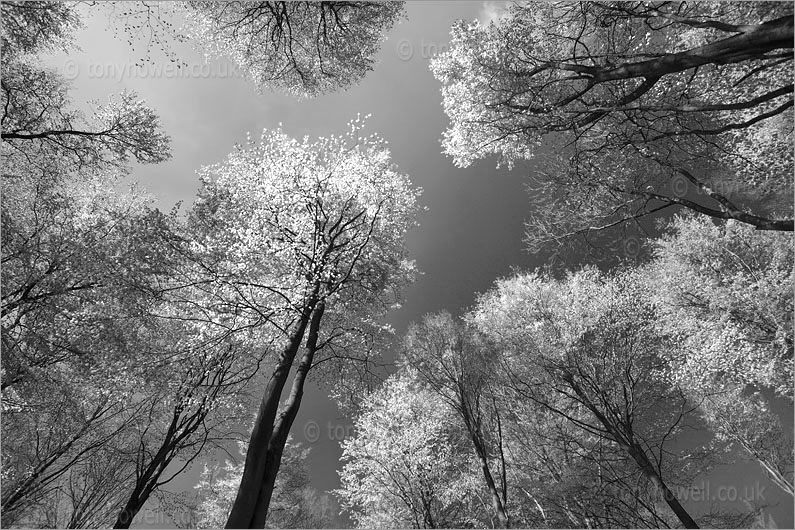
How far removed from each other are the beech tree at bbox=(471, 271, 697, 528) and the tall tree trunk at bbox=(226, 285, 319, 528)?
231 inches

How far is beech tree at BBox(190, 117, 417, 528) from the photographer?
230 inches

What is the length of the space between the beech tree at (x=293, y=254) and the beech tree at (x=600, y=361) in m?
5.12

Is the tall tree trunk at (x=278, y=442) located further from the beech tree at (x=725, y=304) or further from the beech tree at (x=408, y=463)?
the beech tree at (x=725, y=304)

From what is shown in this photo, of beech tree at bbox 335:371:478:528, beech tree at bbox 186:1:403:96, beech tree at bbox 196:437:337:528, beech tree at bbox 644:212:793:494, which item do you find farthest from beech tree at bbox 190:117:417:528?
beech tree at bbox 196:437:337:528

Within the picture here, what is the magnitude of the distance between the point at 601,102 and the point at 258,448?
761 cm

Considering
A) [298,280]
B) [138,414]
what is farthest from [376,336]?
[138,414]

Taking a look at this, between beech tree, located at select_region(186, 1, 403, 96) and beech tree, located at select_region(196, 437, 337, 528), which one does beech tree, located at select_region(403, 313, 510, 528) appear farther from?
beech tree, located at select_region(196, 437, 337, 528)

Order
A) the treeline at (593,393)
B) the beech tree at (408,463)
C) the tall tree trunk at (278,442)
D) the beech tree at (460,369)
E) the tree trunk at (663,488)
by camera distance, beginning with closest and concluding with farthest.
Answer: the tall tree trunk at (278,442), the tree trunk at (663,488), the treeline at (593,393), the beech tree at (460,369), the beech tree at (408,463)

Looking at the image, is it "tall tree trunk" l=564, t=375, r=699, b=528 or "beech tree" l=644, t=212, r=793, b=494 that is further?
"beech tree" l=644, t=212, r=793, b=494

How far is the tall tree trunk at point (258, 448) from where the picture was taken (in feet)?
15.8

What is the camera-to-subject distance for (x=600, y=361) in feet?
33.8

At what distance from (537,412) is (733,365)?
22.1 feet

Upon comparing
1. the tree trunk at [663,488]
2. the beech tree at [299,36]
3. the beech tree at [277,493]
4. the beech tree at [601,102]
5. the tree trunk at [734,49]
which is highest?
the beech tree at [299,36]

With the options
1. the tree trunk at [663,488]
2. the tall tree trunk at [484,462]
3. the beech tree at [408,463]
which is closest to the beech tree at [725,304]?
the tree trunk at [663,488]
